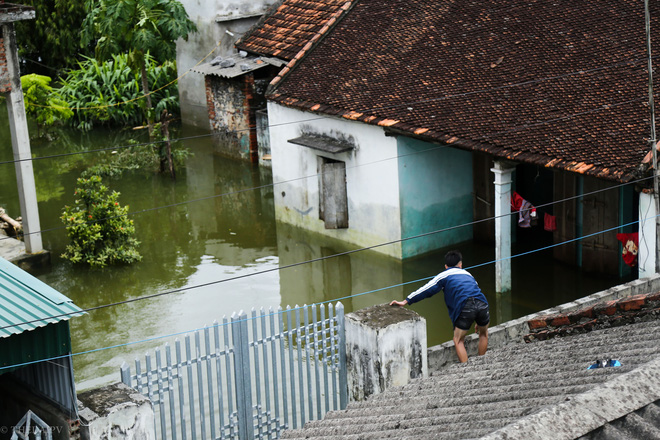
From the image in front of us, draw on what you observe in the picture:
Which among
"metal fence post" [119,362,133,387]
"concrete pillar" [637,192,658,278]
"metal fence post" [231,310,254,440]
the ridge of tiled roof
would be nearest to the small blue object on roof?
the ridge of tiled roof

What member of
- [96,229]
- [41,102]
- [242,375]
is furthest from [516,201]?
[41,102]

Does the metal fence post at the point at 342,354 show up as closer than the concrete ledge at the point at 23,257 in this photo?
Yes

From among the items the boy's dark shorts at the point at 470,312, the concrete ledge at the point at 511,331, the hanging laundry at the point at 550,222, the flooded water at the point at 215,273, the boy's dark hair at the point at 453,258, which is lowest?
the flooded water at the point at 215,273

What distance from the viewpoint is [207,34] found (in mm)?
23156

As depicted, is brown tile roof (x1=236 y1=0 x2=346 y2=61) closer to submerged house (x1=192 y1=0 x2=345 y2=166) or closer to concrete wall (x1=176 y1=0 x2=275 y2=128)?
submerged house (x1=192 y1=0 x2=345 y2=166)

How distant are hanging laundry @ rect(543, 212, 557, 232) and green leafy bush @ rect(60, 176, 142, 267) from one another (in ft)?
23.1

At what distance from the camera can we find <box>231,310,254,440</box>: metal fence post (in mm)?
7809

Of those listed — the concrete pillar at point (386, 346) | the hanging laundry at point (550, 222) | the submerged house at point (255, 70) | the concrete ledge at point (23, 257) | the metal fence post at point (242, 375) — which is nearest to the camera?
the metal fence post at point (242, 375)

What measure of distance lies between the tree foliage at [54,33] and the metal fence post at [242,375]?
74.6ft

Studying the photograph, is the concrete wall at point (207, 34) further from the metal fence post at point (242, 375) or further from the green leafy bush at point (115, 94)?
the metal fence post at point (242, 375)

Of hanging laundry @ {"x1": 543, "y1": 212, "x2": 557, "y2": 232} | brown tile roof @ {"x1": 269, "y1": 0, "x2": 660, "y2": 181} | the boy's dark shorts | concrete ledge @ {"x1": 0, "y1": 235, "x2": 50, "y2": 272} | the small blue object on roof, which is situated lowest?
concrete ledge @ {"x1": 0, "y1": 235, "x2": 50, "y2": 272}

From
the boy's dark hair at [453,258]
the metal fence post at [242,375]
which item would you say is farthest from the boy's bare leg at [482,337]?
the metal fence post at [242,375]

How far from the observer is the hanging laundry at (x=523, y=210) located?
13945mm

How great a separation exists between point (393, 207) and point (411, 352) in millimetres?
7276
